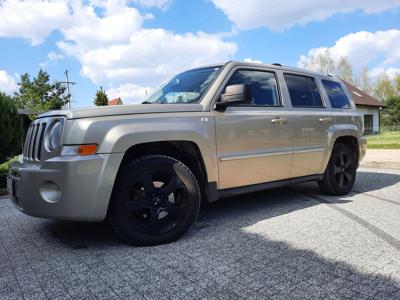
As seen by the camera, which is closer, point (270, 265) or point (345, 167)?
point (270, 265)

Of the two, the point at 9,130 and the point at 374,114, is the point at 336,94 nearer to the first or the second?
the point at 9,130

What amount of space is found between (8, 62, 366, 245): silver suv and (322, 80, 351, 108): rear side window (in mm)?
575

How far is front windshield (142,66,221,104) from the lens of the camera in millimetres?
4078

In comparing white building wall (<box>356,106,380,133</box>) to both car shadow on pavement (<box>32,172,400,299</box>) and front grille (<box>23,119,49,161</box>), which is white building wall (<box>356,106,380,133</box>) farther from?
front grille (<box>23,119,49,161</box>)

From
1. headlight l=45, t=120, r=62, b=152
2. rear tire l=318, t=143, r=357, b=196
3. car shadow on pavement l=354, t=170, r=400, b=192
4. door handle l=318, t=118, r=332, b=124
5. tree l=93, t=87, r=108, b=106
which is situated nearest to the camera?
headlight l=45, t=120, r=62, b=152

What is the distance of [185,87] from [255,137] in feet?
3.36

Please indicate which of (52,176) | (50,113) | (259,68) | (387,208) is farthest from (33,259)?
(387,208)

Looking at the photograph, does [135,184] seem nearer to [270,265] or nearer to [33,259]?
[33,259]

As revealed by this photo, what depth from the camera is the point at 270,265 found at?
288 centimetres

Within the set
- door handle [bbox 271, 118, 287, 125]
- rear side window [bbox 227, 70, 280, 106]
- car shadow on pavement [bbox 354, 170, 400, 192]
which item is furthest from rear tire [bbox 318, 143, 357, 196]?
rear side window [bbox 227, 70, 280, 106]

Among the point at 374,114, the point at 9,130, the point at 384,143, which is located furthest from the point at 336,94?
the point at 374,114

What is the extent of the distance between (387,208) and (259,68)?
251 centimetres

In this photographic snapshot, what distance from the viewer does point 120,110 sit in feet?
10.8

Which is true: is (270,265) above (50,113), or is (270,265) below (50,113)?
below
